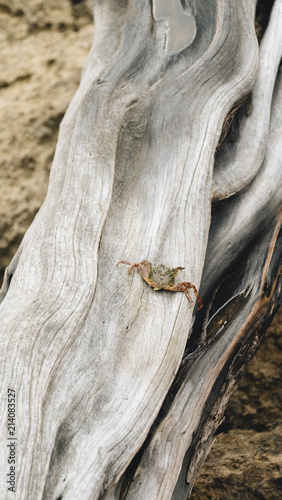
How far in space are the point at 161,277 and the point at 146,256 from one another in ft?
0.53

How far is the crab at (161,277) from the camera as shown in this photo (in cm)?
164

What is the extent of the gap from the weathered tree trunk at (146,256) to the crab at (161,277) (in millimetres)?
40

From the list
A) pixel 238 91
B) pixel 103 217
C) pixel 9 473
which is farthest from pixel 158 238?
pixel 9 473

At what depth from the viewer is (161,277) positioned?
5.37ft

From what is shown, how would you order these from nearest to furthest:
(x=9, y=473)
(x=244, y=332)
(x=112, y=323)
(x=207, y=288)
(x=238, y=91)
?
(x=9, y=473) < (x=112, y=323) < (x=244, y=332) < (x=207, y=288) < (x=238, y=91)

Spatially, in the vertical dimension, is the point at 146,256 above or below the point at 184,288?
above

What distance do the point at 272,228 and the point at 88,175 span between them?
2.75 ft

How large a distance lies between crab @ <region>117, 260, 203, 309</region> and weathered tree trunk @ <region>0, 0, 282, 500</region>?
40 millimetres

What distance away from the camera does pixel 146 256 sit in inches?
69.7

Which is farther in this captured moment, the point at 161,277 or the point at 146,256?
the point at 146,256

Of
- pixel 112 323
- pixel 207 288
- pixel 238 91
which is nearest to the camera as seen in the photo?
pixel 112 323

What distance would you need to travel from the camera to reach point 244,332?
1.74m

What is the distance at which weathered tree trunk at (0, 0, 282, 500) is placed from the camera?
137cm

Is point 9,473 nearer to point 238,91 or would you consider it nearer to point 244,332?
point 244,332
